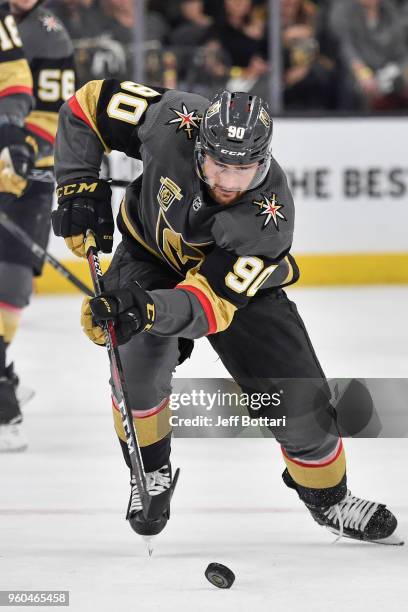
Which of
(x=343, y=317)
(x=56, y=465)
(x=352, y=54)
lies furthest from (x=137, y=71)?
(x=56, y=465)

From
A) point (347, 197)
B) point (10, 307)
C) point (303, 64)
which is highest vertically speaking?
point (10, 307)

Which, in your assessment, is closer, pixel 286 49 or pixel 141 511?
pixel 141 511

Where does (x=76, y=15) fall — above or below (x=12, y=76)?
below

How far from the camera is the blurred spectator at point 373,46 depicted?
→ 7.62 meters

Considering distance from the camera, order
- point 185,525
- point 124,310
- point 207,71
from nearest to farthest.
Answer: point 124,310 → point 185,525 → point 207,71

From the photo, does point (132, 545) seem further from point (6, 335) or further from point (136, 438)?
point (6, 335)

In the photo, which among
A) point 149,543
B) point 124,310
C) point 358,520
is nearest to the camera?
point 124,310

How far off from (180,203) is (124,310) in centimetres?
38

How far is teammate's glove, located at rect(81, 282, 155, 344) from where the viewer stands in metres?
2.75

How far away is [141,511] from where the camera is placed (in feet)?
10.3

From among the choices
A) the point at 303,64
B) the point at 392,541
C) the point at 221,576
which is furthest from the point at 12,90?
the point at 303,64

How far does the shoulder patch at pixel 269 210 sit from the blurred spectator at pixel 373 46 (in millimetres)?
4777

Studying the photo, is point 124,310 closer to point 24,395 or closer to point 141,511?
point 141,511

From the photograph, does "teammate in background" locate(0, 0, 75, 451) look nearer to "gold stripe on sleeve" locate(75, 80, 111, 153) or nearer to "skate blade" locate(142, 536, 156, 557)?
"gold stripe on sleeve" locate(75, 80, 111, 153)
